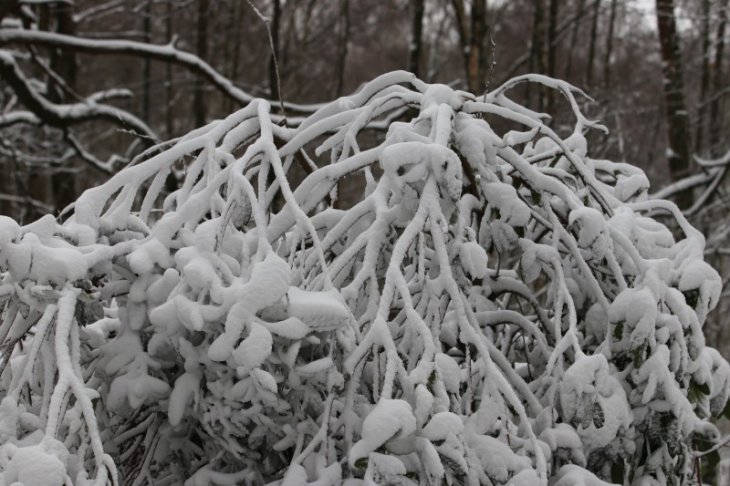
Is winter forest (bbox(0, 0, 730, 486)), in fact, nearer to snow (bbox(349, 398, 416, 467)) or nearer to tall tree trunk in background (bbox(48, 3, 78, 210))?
snow (bbox(349, 398, 416, 467))

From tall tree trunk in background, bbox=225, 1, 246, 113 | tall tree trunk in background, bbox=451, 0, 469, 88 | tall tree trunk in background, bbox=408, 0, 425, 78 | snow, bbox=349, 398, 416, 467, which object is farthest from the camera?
tall tree trunk in background, bbox=225, 1, 246, 113

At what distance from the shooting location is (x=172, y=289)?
1.66 meters

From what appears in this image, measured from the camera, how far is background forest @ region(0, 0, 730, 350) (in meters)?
7.06

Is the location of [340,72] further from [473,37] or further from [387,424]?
[387,424]

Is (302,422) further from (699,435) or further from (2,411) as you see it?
(699,435)

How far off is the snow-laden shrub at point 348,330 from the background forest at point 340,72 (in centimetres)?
40

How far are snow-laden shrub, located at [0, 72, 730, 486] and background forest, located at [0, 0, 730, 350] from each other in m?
0.40

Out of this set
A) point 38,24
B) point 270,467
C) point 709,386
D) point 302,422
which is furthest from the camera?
point 38,24

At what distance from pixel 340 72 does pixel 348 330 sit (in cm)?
1137

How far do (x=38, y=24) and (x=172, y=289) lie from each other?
9572mm

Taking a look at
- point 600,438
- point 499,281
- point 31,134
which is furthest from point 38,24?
point 600,438

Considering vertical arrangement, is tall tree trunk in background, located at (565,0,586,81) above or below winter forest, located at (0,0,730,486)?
above

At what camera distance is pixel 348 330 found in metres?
1.58

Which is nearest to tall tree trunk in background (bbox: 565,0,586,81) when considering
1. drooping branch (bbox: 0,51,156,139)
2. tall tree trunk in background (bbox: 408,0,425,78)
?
tall tree trunk in background (bbox: 408,0,425,78)
